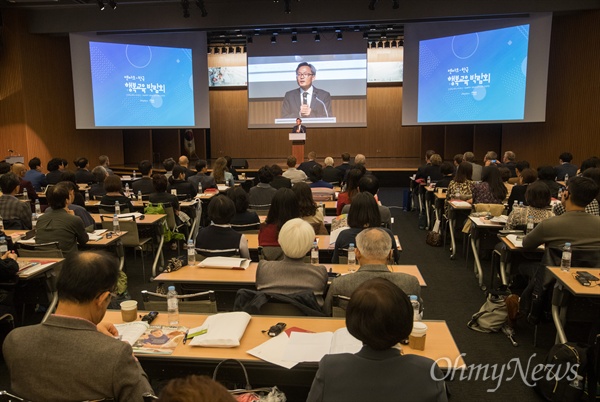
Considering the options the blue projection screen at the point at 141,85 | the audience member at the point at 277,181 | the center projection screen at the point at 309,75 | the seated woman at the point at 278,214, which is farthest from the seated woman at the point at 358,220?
the center projection screen at the point at 309,75

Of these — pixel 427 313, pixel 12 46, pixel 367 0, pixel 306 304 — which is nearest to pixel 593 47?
pixel 367 0

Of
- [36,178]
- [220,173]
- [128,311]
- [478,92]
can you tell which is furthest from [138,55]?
[128,311]

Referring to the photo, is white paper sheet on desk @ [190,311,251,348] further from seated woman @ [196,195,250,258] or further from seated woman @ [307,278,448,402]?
seated woman @ [196,195,250,258]

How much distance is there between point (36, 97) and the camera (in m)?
12.5

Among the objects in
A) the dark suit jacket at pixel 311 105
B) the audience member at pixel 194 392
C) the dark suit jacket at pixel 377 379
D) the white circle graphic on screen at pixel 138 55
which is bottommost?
the dark suit jacket at pixel 377 379

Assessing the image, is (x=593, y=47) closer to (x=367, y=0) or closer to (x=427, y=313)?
(x=367, y=0)

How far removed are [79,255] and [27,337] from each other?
15.0 inches

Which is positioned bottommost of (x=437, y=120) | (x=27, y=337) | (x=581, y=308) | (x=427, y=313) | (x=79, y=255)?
(x=427, y=313)

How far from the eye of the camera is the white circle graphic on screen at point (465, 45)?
11.7m

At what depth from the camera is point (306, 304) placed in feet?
10.1

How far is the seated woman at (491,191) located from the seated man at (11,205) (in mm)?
5945

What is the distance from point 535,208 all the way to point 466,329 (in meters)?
1.44

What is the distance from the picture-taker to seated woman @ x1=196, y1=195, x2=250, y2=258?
4277 millimetres
